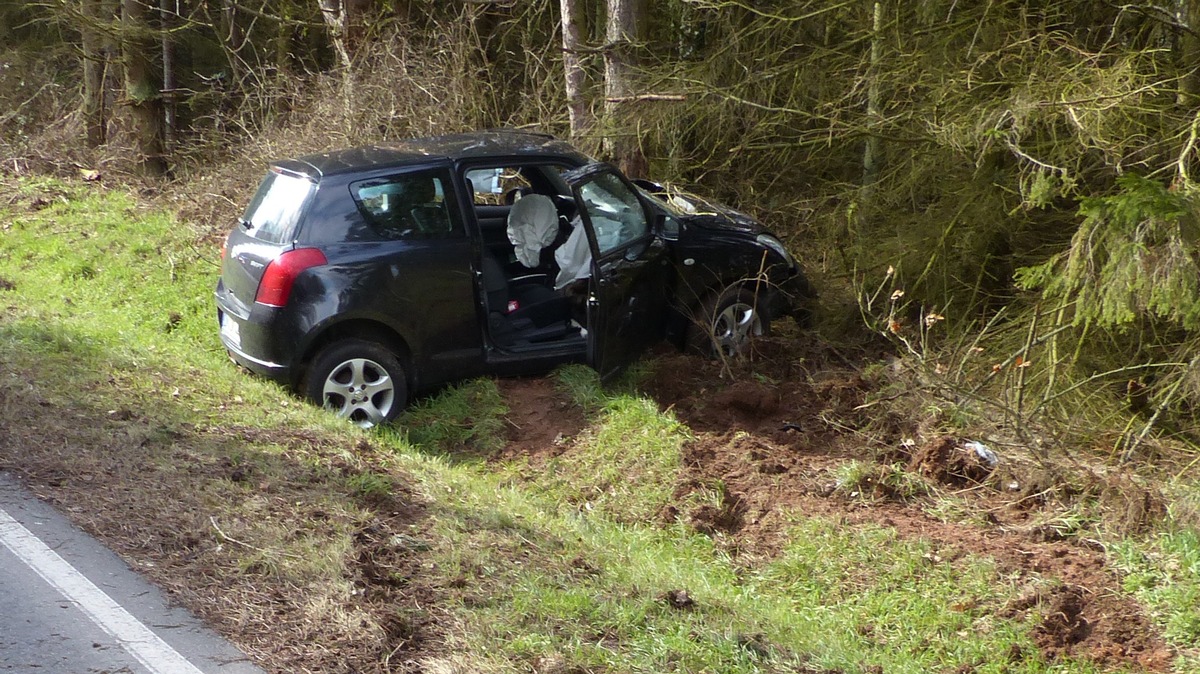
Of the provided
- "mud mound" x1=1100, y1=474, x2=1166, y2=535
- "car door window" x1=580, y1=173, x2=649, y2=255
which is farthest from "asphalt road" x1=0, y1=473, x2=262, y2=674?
"mud mound" x1=1100, y1=474, x2=1166, y2=535

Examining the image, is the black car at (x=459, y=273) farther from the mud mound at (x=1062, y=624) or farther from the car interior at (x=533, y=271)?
the mud mound at (x=1062, y=624)

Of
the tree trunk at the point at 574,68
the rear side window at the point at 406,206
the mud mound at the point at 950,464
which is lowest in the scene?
the mud mound at the point at 950,464

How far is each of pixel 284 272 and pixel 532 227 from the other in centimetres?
209

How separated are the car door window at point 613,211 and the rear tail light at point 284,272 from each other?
79.7 inches

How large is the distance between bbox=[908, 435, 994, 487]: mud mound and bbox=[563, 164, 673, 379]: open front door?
7.54 feet

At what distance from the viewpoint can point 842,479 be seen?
Answer: 6727 millimetres

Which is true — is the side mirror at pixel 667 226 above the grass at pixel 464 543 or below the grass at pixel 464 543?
above

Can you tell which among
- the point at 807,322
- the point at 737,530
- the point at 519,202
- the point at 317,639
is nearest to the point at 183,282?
the point at 519,202

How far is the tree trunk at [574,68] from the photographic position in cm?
1150

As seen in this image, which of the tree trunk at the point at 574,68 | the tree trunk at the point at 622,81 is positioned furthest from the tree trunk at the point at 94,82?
Result: the tree trunk at the point at 622,81

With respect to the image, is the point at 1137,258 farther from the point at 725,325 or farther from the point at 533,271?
the point at 533,271

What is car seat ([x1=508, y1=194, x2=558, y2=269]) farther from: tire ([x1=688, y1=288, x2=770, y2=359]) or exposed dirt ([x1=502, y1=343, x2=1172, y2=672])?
tire ([x1=688, y1=288, x2=770, y2=359])

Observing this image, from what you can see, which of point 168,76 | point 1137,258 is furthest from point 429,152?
point 168,76

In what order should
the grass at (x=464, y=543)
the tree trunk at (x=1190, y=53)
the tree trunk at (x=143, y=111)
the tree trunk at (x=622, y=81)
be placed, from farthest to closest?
the tree trunk at (x=143, y=111) → the tree trunk at (x=622, y=81) → the tree trunk at (x=1190, y=53) → the grass at (x=464, y=543)
